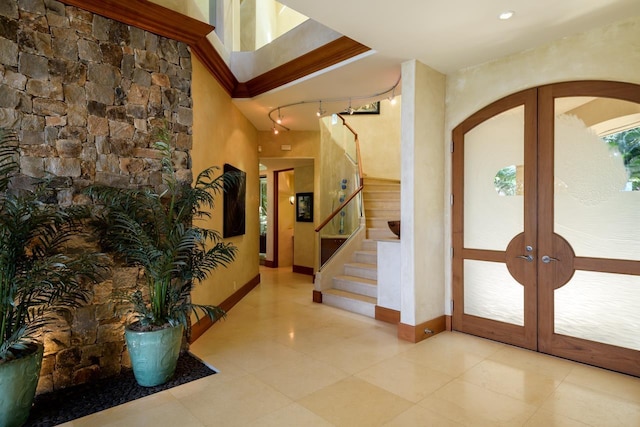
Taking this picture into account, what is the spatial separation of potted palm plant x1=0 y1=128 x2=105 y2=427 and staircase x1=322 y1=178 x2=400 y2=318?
3.27 meters

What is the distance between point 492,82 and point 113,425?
4582mm

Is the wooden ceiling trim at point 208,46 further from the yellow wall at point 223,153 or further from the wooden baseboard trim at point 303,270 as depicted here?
the wooden baseboard trim at point 303,270

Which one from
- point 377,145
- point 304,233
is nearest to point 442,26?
point 304,233

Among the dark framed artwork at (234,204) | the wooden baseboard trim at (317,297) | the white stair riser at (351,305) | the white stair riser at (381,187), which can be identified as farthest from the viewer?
the white stair riser at (381,187)

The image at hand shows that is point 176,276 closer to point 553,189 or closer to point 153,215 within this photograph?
point 153,215

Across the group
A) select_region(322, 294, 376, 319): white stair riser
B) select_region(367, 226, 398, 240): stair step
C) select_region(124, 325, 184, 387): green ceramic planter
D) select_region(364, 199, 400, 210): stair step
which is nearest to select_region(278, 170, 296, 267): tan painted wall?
select_region(364, 199, 400, 210): stair step

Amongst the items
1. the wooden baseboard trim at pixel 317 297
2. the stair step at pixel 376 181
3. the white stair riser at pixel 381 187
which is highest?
the stair step at pixel 376 181

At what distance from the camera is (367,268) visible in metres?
5.47

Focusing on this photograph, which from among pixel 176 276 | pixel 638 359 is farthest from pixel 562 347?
pixel 176 276

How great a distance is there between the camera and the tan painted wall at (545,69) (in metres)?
3.03

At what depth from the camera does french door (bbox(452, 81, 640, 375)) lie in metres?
3.07

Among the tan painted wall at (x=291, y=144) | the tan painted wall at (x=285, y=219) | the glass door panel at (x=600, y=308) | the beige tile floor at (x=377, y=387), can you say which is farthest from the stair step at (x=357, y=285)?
the tan painted wall at (x=285, y=219)

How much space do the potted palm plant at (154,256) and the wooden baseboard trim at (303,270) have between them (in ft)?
16.7

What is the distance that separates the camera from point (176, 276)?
3156mm
